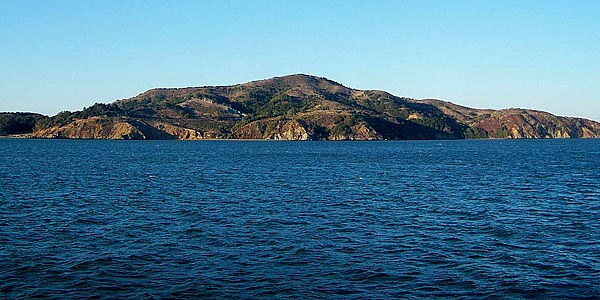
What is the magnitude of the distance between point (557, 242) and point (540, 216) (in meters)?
11.5

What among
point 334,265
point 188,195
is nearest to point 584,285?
point 334,265

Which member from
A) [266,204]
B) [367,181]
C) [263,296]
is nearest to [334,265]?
[263,296]

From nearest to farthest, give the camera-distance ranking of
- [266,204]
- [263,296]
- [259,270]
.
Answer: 1. [263,296]
2. [259,270]
3. [266,204]

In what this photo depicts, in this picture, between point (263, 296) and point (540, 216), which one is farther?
point (540, 216)

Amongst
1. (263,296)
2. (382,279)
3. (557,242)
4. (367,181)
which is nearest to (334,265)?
(382,279)

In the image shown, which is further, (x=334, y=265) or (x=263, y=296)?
(x=334, y=265)

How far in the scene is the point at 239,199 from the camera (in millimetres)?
59969

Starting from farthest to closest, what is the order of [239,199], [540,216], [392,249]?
[239,199] < [540,216] < [392,249]

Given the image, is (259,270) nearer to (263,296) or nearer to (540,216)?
(263,296)

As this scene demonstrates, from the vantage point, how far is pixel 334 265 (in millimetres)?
31938

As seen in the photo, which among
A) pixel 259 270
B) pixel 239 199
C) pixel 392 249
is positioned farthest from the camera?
pixel 239 199

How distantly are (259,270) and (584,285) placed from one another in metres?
16.8

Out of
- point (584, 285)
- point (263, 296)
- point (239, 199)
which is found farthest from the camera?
point (239, 199)

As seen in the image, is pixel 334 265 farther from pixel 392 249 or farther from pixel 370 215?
pixel 370 215
